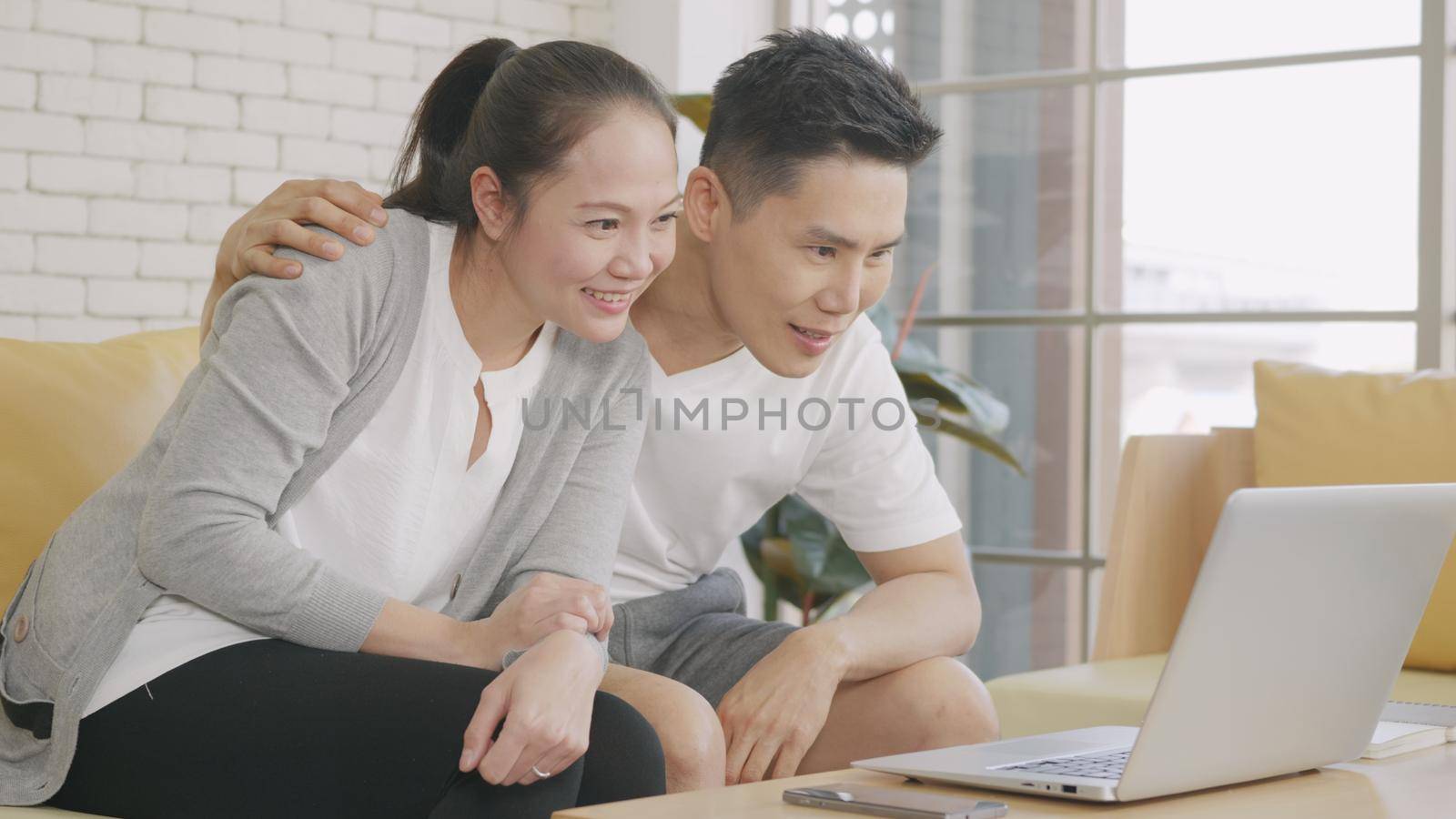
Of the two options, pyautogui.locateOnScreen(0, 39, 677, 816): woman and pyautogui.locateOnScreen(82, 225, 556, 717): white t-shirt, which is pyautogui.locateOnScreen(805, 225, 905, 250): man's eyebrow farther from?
pyautogui.locateOnScreen(82, 225, 556, 717): white t-shirt

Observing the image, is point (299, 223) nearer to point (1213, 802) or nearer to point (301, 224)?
point (301, 224)

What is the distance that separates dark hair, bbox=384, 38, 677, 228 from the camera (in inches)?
55.9

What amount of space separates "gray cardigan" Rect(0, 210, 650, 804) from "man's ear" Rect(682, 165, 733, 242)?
12.7 inches

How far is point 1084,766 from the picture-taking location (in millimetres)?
1144

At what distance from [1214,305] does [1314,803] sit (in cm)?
241

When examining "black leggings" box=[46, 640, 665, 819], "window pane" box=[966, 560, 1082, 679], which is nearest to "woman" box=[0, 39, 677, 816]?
"black leggings" box=[46, 640, 665, 819]

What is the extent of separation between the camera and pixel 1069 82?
3527 mm

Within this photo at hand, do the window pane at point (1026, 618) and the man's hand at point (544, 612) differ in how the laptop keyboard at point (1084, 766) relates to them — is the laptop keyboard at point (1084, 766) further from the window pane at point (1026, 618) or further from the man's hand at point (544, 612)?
the window pane at point (1026, 618)

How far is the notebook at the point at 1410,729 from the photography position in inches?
51.7

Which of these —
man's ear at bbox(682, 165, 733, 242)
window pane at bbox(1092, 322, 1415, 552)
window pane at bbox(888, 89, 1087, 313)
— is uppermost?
window pane at bbox(888, 89, 1087, 313)

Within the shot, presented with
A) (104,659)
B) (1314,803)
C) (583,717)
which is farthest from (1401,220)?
(104,659)

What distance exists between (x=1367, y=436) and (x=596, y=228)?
1.35m

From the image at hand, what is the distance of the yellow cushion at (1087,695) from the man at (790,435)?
0.36 metres

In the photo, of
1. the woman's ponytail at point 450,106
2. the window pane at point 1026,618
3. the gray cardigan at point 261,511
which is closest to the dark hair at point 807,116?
the woman's ponytail at point 450,106
